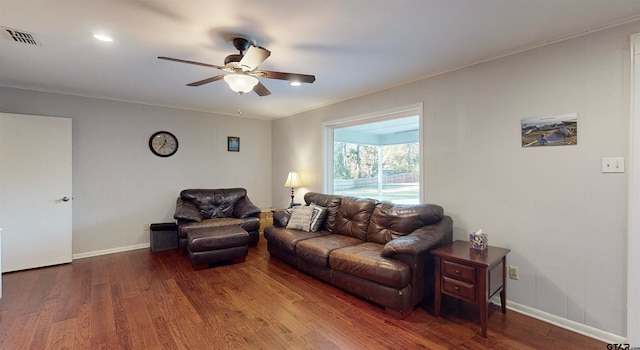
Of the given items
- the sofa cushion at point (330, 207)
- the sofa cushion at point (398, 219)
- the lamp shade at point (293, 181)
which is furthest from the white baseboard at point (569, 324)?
the lamp shade at point (293, 181)

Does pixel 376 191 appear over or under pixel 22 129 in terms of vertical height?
under

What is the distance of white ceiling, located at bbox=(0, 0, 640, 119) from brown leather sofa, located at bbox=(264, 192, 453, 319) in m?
1.63

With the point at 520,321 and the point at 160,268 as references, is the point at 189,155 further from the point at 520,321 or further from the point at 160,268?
the point at 520,321

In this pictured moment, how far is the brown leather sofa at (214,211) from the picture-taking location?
4242 millimetres

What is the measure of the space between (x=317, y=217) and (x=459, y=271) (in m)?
1.94

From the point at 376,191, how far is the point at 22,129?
4.92 meters

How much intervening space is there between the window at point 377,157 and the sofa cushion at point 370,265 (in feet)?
3.61

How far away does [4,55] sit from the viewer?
268 centimetres

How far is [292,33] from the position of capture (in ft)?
7.41

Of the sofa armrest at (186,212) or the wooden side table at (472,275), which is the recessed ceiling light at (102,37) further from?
the wooden side table at (472,275)

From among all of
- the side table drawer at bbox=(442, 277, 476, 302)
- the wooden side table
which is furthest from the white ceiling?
the side table drawer at bbox=(442, 277, 476, 302)

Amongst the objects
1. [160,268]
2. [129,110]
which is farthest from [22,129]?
[160,268]

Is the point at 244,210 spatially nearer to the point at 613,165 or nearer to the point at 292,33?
the point at 292,33

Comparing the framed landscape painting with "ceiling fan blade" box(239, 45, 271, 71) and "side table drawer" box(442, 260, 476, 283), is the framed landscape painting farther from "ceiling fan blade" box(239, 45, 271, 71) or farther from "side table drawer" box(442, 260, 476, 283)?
"ceiling fan blade" box(239, 45, 271, 71)
